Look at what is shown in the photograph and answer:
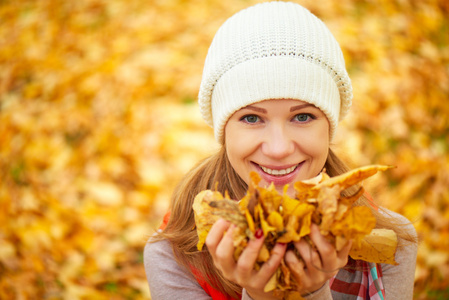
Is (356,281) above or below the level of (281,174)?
below

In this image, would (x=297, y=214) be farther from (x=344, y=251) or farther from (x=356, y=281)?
(x=356, y=281)

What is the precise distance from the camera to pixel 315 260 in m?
1.12

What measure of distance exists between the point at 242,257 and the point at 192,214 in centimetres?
74

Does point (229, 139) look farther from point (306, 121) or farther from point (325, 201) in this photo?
point (325, 201)

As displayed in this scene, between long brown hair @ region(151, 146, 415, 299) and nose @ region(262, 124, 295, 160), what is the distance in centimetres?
39

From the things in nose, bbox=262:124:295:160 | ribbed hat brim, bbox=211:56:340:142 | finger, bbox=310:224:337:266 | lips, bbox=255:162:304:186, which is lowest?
finger, bbox=310:224:337:266

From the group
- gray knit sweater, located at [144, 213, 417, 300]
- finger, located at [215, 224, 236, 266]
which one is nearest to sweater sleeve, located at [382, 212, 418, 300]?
gray knit sweater, located at [144, 213, 417, 300]

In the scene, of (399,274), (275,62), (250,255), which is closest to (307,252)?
(250,255)

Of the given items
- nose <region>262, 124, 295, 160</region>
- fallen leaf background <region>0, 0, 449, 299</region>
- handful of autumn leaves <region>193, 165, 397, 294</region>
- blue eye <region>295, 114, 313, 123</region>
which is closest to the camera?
handful of autumn leaves <region>193, 165, 397, 294</region>

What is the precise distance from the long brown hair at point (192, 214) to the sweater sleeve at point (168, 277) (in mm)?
42

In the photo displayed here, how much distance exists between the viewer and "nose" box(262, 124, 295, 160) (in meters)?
1.40

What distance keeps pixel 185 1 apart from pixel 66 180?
2.69 metres

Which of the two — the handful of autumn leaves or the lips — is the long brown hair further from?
the handful of autumn leaves

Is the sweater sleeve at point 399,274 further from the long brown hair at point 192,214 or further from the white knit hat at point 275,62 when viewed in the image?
the white knit hat at point 275,62
